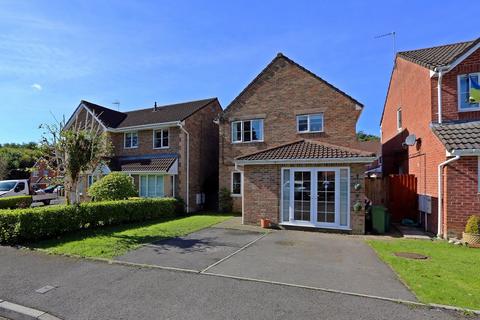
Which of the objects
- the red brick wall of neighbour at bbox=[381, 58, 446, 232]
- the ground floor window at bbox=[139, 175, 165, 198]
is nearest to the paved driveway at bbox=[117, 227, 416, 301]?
the red brick wall of neighbour at bbox=[381, 58, 446, 232]

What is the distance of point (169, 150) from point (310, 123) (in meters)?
9.59

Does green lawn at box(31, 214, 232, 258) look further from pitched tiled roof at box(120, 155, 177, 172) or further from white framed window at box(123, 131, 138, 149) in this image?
white framed window at box(123, 131, 138, 149)

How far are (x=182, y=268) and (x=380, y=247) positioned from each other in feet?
20.5

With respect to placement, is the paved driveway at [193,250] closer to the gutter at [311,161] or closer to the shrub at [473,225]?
the gutter at [311,161]

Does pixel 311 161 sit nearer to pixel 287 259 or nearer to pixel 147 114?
pixel 287 259

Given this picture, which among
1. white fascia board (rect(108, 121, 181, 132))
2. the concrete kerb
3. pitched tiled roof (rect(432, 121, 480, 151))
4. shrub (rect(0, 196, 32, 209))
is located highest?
white fascia board (rect(108, 121, 181, 132))

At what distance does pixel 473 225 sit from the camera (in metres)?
9.49

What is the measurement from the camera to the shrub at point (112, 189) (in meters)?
15.7

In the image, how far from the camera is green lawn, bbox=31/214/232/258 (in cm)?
849

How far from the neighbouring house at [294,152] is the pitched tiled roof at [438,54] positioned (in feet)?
11.5

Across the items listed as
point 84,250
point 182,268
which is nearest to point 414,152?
point 182,268

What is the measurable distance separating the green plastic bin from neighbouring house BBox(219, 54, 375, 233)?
747 millimetres

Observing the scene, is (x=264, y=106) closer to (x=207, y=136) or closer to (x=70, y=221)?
(x=207, y=136)

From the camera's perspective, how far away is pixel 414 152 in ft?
47.1
